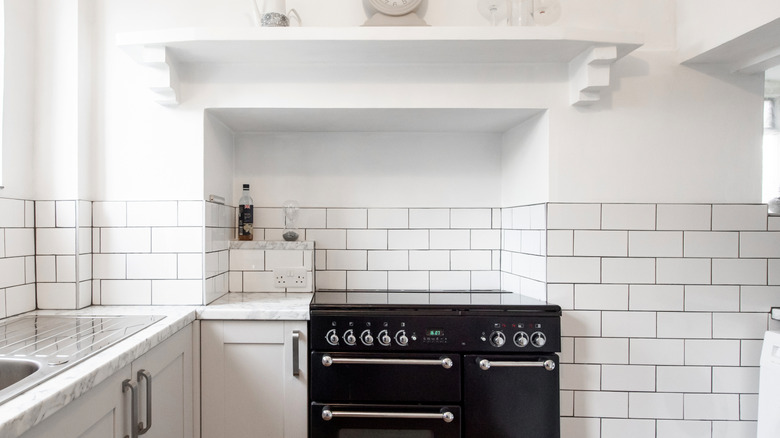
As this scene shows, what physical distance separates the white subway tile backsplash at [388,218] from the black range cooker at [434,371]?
0.56m

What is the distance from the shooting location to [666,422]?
1.63 m

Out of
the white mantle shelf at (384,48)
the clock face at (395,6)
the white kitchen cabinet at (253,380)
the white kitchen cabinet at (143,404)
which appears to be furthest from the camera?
the clock face at (395,6)

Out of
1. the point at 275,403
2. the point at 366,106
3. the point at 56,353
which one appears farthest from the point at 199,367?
the point at 366,106

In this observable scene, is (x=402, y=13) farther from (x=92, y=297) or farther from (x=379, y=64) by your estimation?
(x=92, y=297)

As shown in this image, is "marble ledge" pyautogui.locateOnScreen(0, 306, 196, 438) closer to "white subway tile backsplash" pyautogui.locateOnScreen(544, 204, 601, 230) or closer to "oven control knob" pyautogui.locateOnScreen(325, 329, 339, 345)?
"oven control knob" pyautogui.locateOnScreen(325, 329, 339, 345)

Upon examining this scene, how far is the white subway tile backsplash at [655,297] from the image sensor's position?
1631mm

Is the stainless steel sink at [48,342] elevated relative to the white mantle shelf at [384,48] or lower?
lower

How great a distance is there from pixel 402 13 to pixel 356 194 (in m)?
0.80

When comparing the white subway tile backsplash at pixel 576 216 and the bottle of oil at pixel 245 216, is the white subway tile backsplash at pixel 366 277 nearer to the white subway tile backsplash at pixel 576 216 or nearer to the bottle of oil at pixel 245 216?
the bottle of oil at pixel 245 216

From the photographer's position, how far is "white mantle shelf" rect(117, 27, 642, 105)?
1.47 metres

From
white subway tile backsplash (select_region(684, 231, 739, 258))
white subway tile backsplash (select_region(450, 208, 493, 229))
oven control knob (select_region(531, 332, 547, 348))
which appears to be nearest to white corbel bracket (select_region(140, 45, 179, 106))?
white subway tile backsplash (select_region(450, 208, 493, 229))

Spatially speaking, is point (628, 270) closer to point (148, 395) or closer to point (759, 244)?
point (759, 244)

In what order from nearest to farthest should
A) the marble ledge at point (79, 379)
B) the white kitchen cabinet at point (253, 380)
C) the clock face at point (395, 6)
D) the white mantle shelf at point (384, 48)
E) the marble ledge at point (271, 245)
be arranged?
the marble ledge at point (79, 379) < the white mantle shelf at point (384, 48) < the white kitchen cabinet at point (253, 380) < the clock face at point (395, 6) < the marble ledge at point (271, 245)

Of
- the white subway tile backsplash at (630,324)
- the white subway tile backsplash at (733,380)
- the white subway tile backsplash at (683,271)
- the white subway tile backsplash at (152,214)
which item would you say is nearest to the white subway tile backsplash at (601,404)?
the white subway tile backsplash at (630,324)
